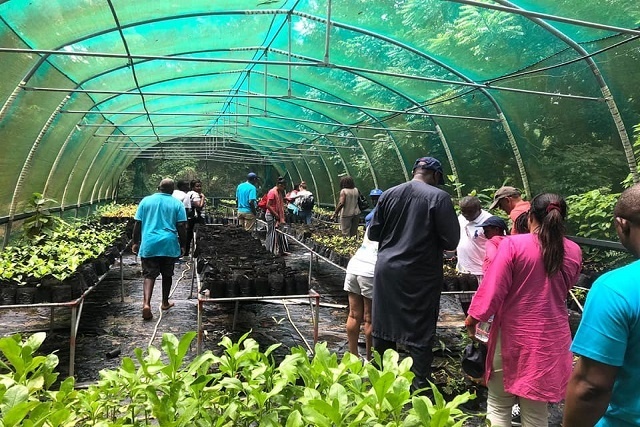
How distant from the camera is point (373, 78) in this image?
8.80m

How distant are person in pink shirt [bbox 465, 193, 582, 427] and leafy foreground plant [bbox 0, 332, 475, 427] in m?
1.02

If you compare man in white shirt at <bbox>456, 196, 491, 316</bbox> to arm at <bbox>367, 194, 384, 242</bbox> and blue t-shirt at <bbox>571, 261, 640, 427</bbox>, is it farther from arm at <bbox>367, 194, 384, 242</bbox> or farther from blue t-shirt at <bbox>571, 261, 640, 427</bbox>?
blue t-shirt at <bbox>571, 261, 640, 427</bbox>

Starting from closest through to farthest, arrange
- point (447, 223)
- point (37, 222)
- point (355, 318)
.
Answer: point (447, 223)
point (355, 318)
point (37, 222)

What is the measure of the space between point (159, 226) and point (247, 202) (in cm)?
494

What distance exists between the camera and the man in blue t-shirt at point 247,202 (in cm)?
1000

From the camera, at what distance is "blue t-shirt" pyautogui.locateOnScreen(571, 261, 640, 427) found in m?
1.33

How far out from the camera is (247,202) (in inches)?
410

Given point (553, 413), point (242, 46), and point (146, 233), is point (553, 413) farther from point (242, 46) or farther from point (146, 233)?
point (242, 46)

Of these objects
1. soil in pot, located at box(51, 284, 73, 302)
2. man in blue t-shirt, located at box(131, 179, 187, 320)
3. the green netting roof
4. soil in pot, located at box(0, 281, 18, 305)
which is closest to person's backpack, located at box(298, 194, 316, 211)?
the green netting roof

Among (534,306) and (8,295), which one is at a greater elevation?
(534,306)

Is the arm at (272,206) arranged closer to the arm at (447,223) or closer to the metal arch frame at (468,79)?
the metal arch frame at (468,79)

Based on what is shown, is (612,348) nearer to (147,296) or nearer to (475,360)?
(475,360)

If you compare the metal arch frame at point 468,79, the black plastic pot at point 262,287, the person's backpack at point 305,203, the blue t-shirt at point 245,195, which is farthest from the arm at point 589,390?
the person's backpack at point 305,203

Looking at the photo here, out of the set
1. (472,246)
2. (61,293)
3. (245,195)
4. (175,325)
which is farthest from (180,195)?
(472,246)
